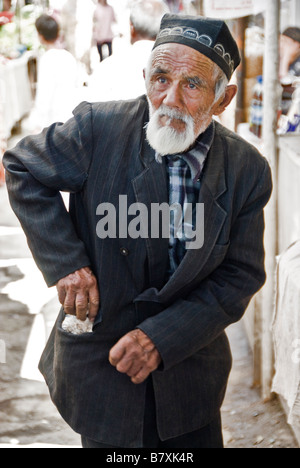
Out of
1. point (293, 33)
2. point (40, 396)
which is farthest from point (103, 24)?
point (40, 396)

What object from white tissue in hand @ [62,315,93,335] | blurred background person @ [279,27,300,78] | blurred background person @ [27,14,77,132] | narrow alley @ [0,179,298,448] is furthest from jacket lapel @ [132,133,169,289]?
blurred background person @ [27,14,77,132]

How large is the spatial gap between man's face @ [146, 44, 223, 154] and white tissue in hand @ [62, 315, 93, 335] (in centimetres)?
51

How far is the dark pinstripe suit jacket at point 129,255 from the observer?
65.4 inches

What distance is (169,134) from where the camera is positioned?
5.30 ft

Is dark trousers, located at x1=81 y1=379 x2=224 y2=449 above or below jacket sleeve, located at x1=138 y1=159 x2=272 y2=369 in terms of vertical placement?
below

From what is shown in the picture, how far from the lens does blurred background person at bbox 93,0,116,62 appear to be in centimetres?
598

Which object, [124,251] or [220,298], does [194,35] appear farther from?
[220,298]

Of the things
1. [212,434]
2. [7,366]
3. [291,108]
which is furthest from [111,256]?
[7,366]

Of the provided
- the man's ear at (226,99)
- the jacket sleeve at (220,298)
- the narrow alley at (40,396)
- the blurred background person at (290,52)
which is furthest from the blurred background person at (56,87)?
the jacket sleeve at (220,298)

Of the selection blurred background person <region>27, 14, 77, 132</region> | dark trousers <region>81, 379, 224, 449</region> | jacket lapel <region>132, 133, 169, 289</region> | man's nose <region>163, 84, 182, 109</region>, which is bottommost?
dark trousers <region>81, 379, 224, 449</region>

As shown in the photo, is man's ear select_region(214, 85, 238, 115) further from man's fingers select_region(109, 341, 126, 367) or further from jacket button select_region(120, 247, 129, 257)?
man's fingers select_region(109, 341, 126, 367)

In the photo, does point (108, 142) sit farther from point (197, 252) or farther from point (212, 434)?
point (212, 434)

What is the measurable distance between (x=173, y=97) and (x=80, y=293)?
0.55 m

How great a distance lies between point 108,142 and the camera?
1.68 meters
